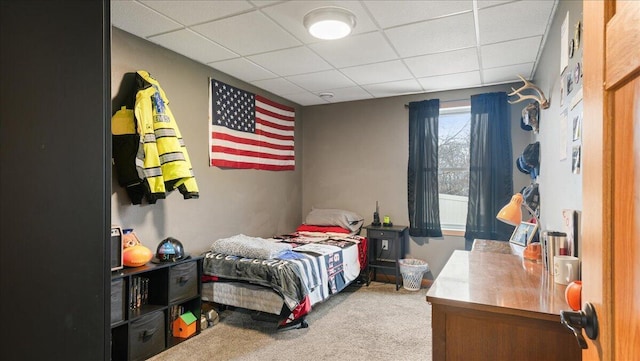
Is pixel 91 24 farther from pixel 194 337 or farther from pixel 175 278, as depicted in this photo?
pixel 194 337

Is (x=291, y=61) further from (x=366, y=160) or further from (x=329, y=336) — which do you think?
(x=329, y=336)

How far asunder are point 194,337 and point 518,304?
2.49m

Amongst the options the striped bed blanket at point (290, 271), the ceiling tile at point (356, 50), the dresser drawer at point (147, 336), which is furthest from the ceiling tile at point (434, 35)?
the dresser drawer at point (147, 336)

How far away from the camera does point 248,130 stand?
4.04 meters

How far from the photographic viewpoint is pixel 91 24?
832 mm

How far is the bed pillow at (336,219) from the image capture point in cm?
466

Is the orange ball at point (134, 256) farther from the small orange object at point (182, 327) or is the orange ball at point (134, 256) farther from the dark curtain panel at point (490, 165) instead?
the dark curtain panel at point (490, 165)

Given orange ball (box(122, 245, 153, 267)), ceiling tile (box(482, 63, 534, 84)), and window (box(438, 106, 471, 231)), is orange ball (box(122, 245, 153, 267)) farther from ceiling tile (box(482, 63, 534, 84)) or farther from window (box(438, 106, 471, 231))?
ceiling tile (box(482, 63, 534, 84))

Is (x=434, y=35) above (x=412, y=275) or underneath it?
above

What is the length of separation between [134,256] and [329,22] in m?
2.17

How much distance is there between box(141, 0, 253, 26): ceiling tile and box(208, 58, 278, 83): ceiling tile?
0.84 meters

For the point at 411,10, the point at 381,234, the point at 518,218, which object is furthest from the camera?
the point at 381,234

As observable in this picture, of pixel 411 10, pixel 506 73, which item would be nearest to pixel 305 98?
pixel 506 73

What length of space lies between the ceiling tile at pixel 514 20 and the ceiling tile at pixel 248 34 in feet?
4.79
